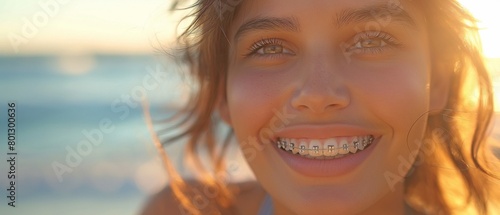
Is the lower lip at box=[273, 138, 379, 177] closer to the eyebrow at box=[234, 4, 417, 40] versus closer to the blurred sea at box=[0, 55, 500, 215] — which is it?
the eyebrow at box=[234, 4, 417, 40]

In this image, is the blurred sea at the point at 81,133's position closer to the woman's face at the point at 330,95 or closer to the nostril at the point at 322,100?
the woman's face at the point at 330,95

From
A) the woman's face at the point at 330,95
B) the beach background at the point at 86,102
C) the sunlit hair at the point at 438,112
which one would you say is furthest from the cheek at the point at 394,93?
the beach background at the point at 86,102

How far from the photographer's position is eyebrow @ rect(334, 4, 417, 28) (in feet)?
6.81

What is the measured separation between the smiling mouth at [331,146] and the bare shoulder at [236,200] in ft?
2.89

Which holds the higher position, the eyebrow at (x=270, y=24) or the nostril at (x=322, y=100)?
the eyebrow at (x=270, y=24)

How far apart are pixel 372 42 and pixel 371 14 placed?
124 millimetres

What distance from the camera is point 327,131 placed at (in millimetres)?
2150

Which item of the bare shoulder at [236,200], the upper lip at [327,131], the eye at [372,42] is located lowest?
the bare shoulder at [236,200]

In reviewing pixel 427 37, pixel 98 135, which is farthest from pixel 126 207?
pixel 427 37

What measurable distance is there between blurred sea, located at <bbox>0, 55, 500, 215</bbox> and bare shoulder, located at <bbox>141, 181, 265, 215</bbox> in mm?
180

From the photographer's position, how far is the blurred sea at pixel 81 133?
420 centimetres

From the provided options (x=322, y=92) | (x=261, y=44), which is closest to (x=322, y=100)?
(x=322, y=92)

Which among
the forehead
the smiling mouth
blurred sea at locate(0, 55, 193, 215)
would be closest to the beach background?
blurred sea at locate(0, 55, 193, 215)

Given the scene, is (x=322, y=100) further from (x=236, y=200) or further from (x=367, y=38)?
(x=236, y=200)
